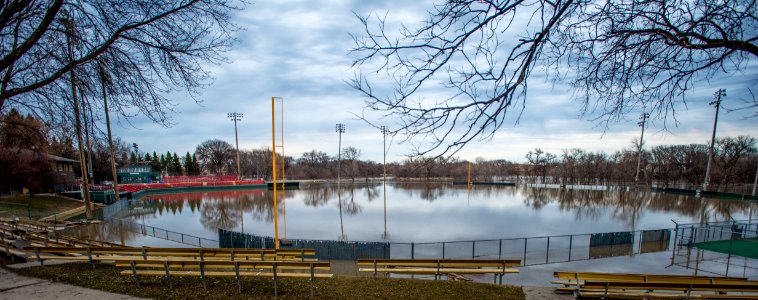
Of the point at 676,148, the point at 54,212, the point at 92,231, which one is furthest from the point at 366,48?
the point at 676,148

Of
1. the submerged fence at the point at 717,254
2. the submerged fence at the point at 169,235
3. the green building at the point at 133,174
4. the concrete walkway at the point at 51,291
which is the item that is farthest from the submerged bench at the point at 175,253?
the green building at the point at 133,174

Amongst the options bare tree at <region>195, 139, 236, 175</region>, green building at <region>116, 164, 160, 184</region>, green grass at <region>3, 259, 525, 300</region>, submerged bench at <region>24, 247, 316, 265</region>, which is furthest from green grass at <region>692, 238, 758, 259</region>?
bare tree at <region>195, 139, 236, 175</region>

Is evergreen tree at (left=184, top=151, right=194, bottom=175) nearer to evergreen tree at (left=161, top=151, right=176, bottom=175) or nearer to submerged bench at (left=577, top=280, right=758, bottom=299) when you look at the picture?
evergreen tree at (left=161, top=151, right=176, bottom=175)

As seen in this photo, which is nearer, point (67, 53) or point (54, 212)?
point (67, 53)

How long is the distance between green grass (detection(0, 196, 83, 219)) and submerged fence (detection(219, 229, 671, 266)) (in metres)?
25.8

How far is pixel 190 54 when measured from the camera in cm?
771

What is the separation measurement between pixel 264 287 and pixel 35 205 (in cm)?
3979

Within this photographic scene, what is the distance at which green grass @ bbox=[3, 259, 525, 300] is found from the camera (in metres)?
7.09

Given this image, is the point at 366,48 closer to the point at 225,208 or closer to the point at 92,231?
the point at 92,231

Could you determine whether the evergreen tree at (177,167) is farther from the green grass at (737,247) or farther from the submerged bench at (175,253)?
the green grass at (737,247)

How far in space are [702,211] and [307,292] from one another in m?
41.0

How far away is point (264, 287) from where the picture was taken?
7.66 meters

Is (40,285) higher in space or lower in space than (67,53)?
lower

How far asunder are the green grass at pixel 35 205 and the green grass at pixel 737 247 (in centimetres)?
4679
